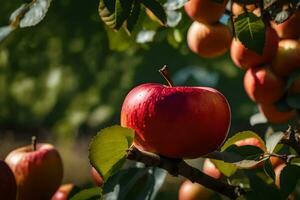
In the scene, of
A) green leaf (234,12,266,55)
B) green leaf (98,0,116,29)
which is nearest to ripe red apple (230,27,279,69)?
Answer: green leaf (234,12,266,55)

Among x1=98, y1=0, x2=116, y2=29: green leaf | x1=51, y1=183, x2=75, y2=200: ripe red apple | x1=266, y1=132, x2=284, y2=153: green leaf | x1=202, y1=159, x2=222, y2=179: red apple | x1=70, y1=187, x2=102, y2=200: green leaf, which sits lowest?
x1=202, y1=159, x2=222, y2=179: red apple

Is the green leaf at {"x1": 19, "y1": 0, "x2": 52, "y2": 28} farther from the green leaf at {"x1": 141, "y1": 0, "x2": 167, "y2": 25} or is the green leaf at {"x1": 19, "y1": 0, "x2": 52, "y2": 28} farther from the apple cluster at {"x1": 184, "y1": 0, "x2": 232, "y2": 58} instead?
the apple cluster at {"x1": 184, "y1": 0, "x2": 232, "y2": 58}

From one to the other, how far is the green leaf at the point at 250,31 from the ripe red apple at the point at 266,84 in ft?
0.60

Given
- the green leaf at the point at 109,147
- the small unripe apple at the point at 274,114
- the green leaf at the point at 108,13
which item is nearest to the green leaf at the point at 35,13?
the green leaf at the point at 108,13

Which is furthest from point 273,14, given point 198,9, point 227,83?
point 227,83

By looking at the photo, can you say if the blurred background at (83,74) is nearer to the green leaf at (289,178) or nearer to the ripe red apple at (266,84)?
the ripe red apple at (266,84)

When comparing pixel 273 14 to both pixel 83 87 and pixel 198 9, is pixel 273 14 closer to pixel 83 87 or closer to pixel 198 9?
pixel 198 9

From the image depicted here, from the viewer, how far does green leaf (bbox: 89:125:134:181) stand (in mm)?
660

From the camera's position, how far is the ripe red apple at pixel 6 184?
0.75 m

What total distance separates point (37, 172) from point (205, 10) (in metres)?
0.33

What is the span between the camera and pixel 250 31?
2.50ft

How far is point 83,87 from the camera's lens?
11.0 ft

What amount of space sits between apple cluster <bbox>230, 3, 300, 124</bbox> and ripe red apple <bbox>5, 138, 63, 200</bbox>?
0.30 m

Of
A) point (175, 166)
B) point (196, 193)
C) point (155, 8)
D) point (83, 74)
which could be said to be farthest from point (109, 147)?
point (83, 74)
